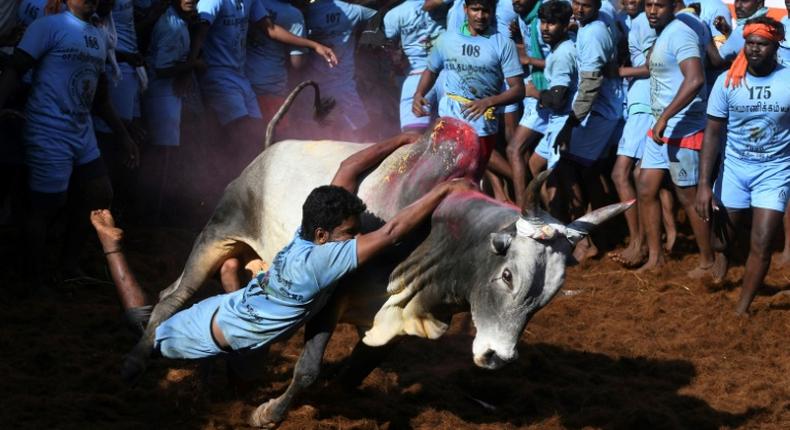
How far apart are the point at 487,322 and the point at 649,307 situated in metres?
3.51

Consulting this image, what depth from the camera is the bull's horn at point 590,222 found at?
16.5 feet

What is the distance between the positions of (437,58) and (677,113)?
1.82 m

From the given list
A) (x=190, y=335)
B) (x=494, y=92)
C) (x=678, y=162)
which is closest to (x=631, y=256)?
(x=678, y=162)

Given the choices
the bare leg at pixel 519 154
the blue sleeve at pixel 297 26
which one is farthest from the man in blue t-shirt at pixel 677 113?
the blue sleeve at pixel 297 26

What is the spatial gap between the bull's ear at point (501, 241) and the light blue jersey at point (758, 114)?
3555mm

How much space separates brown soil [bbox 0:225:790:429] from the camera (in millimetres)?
6090

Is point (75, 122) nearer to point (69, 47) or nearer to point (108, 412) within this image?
point (69, 47)

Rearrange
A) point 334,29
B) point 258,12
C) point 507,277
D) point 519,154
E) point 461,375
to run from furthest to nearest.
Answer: point 334,29 → point 258,12 → point 519,154 → point 461,375 → point 507,277

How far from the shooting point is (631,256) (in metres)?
9.52

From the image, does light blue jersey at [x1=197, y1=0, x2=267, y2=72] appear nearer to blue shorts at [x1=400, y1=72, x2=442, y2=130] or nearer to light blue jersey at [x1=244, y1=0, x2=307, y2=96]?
light blue jersey at [x1=244, y1=0, x2=307, y2=96]

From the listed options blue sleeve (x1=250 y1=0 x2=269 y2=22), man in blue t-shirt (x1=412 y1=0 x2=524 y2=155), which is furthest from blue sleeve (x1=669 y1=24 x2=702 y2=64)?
blue sleeve (x1=250 y1=0 x2=269 y2=22)

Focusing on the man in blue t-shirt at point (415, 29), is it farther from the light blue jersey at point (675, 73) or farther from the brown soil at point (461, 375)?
the brown soil at point (461, 375)

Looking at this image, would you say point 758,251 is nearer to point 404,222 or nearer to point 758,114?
point 758,114

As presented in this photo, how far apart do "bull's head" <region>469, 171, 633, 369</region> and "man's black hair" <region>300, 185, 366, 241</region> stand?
26.6 inches
